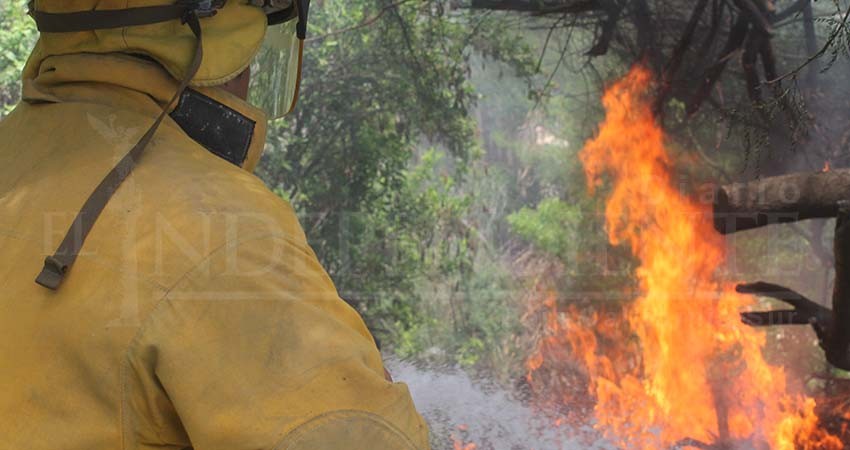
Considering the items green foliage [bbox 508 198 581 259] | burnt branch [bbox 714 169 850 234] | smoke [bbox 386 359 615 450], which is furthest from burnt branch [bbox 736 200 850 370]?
green foliage [bbox 508 198 581 259]

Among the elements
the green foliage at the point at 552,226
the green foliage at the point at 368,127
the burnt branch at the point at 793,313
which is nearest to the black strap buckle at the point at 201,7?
the burnt branch at the point at 793,313

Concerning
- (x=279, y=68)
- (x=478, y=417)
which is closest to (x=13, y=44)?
(x=478, y=417)

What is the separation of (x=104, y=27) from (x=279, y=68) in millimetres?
772

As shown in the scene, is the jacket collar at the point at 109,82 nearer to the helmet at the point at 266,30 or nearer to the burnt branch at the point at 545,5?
the helmet at the point at 266,30

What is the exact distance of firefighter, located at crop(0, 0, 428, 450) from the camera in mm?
1056

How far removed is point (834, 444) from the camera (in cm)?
439

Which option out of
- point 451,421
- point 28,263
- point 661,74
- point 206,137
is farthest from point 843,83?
point 28,263

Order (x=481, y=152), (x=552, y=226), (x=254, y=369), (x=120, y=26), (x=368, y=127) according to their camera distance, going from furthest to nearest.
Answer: (x=481, y=152) < (x=552, y=226) < (x=368, y=127) < (x=120, y=26) < (x=254, y=369)

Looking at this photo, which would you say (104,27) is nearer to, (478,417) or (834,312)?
(834,312)

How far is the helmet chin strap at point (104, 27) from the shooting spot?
1084 millimetres

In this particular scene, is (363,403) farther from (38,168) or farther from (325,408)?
(38,168)

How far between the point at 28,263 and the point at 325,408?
0.49 metres

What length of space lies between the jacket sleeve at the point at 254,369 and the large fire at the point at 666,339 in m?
4.45

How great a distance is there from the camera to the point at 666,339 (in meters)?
6.05
